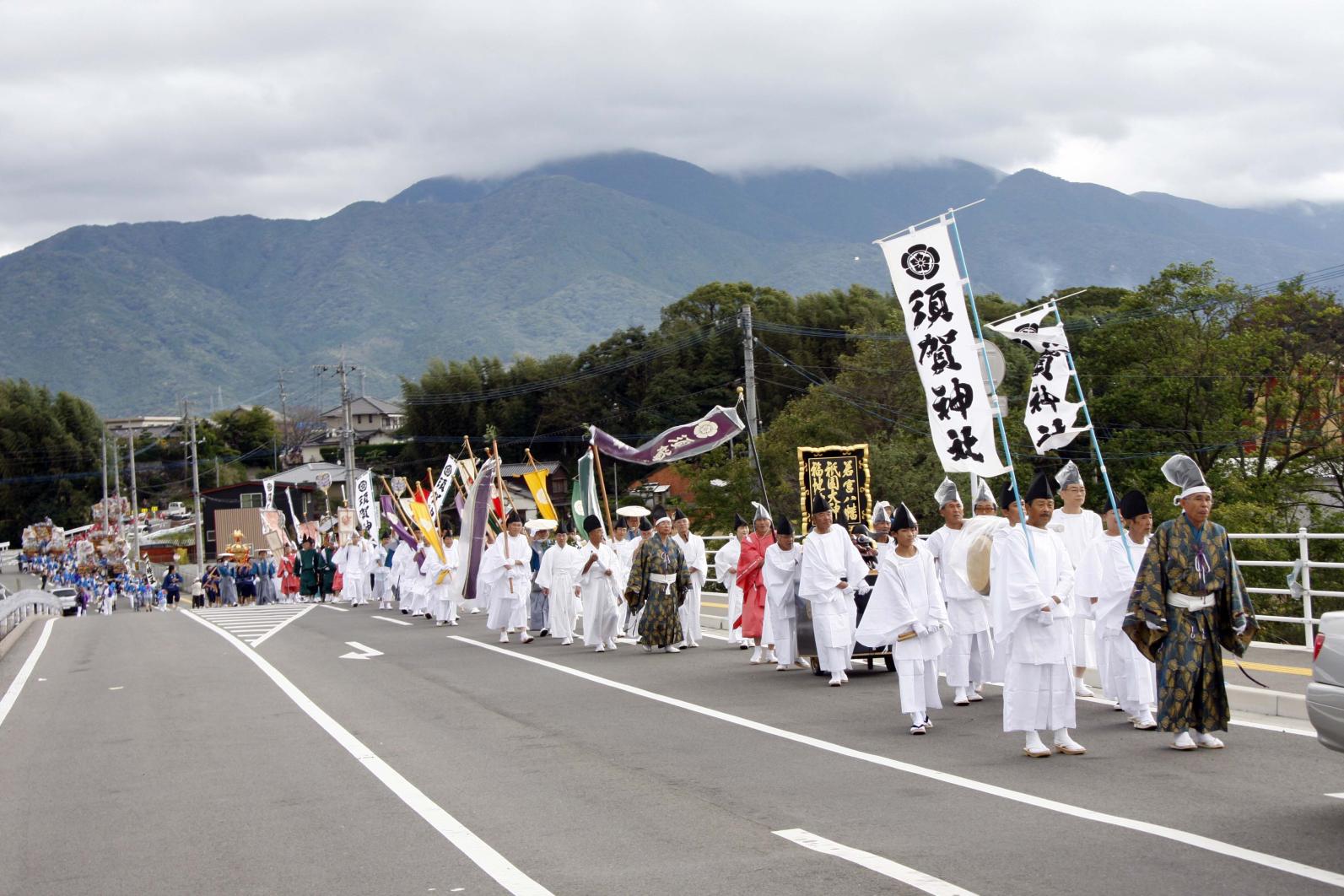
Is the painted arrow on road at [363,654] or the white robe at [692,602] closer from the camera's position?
the white robe at [692,602]

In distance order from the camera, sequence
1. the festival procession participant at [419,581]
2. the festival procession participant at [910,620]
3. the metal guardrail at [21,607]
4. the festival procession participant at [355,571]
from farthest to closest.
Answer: the festival procession participant at [355,571], the festival procession participant at [419,581], the metal guardrail at [21,607], the festival procession participant at [910,620]

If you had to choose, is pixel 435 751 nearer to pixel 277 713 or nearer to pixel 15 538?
pixel 277 713

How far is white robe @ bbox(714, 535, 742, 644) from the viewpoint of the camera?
17203 mm

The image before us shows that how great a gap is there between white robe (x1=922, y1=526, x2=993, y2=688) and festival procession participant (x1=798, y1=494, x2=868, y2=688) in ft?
3.25

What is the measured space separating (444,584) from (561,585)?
619 centimetres

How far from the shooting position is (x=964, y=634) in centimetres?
1196

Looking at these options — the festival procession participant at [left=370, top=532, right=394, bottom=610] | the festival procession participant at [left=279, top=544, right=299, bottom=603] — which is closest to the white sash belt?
the festival procession participant at [left=370, top=532, right=394, bottom=610]

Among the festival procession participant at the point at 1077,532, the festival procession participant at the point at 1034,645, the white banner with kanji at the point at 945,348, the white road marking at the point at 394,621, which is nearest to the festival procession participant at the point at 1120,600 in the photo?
the festival procession participant at the point at 1077,532

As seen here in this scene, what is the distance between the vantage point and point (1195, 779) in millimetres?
7898

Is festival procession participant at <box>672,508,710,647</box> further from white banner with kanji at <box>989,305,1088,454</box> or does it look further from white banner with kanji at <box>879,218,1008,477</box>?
white banner with kanji at <box>879,218,1008,477</box>

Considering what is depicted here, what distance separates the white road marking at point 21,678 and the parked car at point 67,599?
2396 centimetres

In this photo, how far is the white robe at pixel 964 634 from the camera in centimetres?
1179

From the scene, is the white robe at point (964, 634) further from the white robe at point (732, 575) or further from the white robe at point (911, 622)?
the white robe at point (732, 575)

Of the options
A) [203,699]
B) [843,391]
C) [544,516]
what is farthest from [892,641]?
[843,391]
